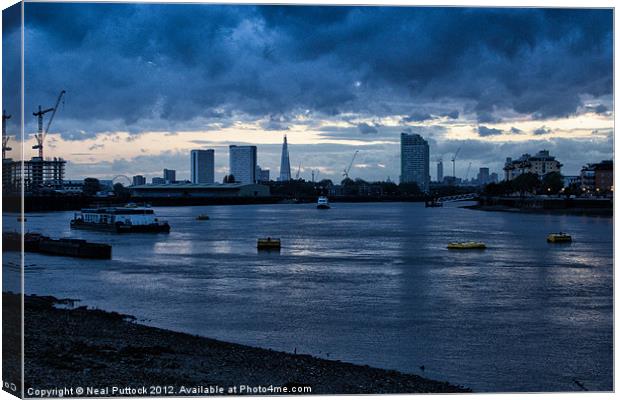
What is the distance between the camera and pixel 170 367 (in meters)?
5.57

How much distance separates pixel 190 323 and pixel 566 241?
651 inches

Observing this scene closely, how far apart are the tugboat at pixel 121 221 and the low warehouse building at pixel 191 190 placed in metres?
43.9

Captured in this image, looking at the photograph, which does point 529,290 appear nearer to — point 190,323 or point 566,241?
point 190,323

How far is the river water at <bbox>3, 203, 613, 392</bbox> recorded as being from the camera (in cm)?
710

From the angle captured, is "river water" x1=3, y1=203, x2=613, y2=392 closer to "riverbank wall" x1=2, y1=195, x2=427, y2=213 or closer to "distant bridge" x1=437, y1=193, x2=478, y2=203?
"riverbank wall" x1=2, y1=195, x2=427, y2=213

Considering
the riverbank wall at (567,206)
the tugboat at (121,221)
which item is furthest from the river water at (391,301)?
the riverbank wall at (567,206)

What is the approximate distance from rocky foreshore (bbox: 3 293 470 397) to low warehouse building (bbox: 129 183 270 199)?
69993 mm

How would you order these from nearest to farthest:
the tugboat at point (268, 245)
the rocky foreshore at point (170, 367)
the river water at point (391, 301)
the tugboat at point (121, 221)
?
the rocky foreshore at point (170, 367), the river water at point (391, 301), the tugboat at point (268, 245), the tugboat at point (121, 221)

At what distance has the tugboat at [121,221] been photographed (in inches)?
1141

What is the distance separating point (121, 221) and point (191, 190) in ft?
161

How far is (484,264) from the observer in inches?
638

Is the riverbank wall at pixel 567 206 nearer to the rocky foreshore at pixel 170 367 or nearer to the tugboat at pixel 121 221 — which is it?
the tugboat at pixel 121 221

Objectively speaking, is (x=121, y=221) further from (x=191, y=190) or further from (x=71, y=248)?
(x=191, y=190)

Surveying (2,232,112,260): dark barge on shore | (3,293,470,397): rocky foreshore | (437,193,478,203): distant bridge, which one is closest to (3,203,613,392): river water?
(2,232,112,260): dark barge on shore
